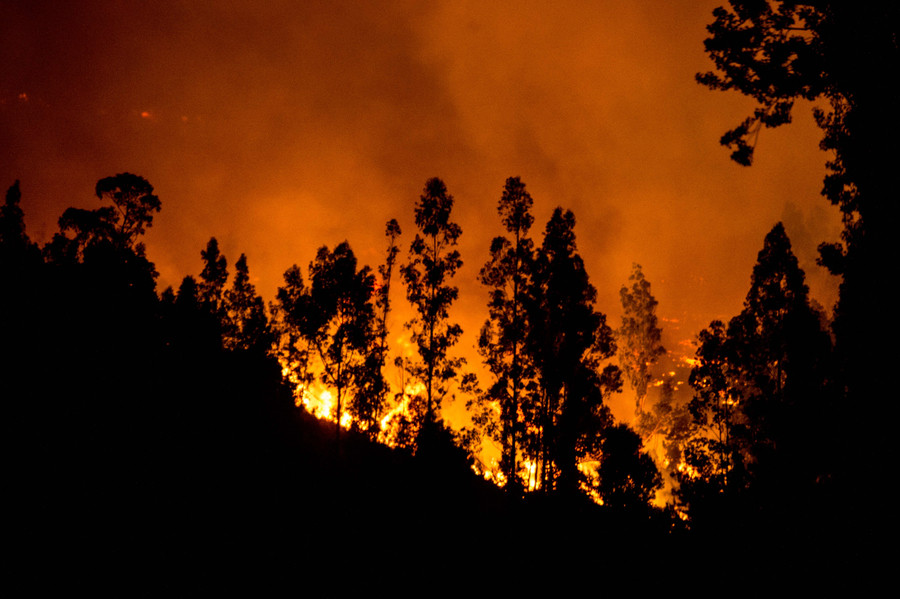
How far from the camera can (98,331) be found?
919 inches

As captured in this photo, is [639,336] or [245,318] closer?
[245,318]

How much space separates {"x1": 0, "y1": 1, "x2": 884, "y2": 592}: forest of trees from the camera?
1173 cm

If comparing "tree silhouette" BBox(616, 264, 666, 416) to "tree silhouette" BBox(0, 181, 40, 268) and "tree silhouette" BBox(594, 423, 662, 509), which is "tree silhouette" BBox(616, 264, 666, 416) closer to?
"tree silhouette" BBox(594, 423, 662, 509)

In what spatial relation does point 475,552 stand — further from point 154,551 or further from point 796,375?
point 796,375

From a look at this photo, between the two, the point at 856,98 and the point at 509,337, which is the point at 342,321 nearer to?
the point at 509,337

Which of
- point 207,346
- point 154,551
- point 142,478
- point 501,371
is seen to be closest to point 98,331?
point 207,346

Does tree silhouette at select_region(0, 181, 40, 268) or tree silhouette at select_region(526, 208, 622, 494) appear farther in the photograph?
tree silhouette at select_region(0, 181, 40, 268)

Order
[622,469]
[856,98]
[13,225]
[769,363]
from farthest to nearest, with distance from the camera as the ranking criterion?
[13,225] → [622,469] → [769,363] → [856,98]

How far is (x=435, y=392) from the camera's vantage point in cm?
2672

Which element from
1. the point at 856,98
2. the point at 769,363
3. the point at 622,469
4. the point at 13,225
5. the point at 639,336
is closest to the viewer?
the point at 856,98

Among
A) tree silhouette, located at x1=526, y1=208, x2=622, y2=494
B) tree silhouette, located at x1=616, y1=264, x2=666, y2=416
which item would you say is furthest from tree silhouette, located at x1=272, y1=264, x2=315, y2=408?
tree silhouette, located at x1=616, y1=264, x2=666, y2=416

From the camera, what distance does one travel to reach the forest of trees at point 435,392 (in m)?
11.7

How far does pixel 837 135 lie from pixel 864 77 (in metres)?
4.41

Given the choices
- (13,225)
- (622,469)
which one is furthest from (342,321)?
(13,225)
